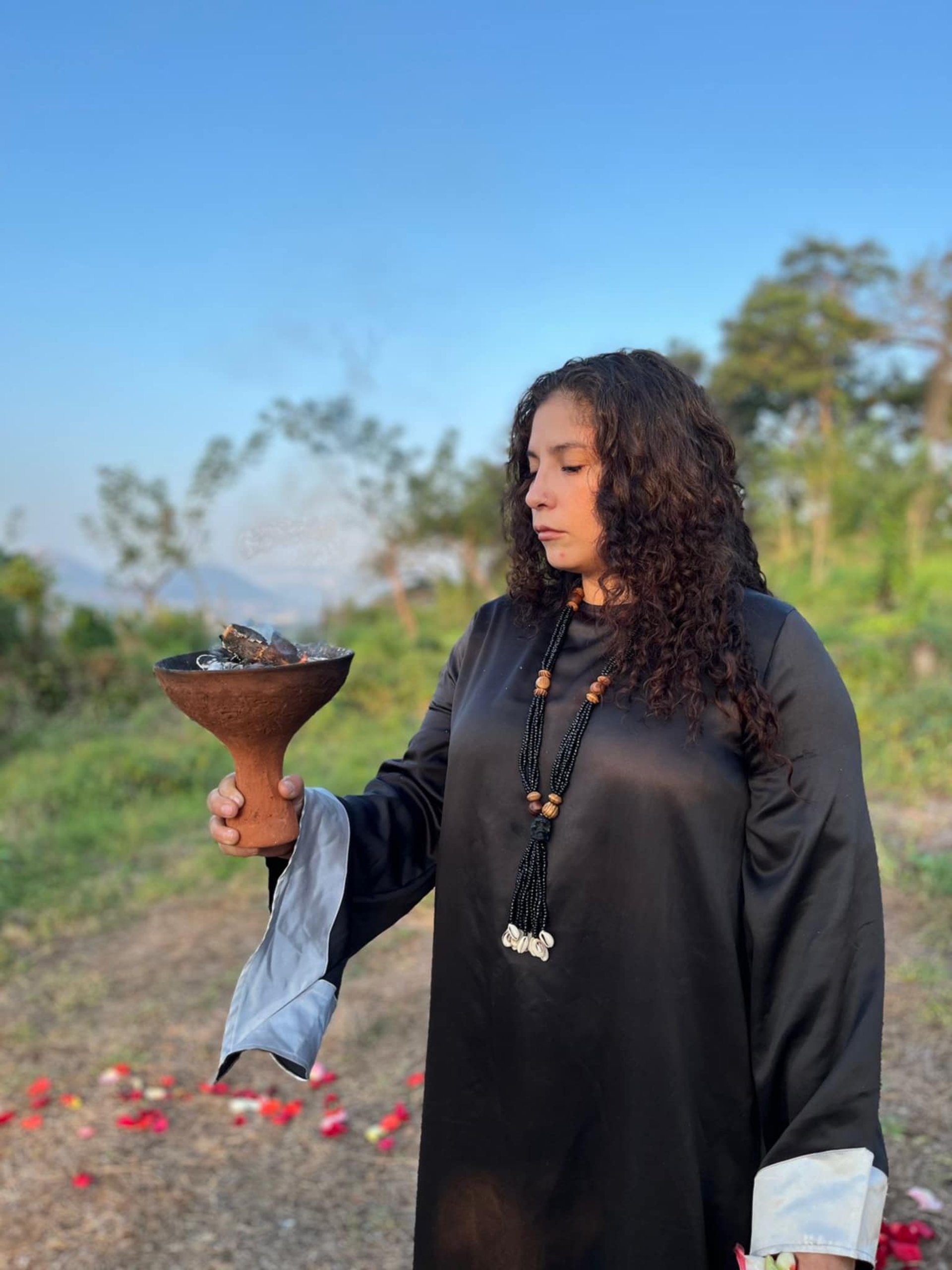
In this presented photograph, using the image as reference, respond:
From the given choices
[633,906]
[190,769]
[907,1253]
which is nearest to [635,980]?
[633,906]

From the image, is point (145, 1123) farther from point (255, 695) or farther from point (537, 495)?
point (537, 495)

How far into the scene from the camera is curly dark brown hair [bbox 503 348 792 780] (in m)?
1.71

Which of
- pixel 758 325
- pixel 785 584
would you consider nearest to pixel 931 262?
pixel 758 325

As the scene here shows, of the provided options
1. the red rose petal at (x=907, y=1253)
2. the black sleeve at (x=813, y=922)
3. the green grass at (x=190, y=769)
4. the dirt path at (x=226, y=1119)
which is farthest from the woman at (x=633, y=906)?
the green grass at (x=190, y=769)

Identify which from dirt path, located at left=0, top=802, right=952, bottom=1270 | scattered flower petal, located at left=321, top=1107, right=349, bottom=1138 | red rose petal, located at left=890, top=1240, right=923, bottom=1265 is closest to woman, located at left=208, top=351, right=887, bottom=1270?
red rose petal, located at left=890, top=1240, right=923, bottom=1265

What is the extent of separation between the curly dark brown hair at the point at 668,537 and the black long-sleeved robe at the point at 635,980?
49 mm

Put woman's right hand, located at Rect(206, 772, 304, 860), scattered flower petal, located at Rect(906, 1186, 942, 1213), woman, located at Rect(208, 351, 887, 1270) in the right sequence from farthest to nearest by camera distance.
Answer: scattered flower petal, located at Rect(906, 1186, 942, 1213), woman's right hand, located at Rect(206, 772, 304, 860), woman, located at Rect(208, 351, 887, 1270)

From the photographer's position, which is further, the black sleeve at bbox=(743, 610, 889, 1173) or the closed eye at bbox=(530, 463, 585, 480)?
the closed eye at bbox=(530, 463, 585, 480)


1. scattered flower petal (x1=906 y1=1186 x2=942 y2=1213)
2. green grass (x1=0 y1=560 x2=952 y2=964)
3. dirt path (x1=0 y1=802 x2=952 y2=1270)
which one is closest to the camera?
scattered flower petal (x1=906 y1=1186 x2=942 y2=1213)

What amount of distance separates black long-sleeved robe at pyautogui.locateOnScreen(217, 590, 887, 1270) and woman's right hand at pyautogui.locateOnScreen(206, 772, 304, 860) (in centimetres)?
6

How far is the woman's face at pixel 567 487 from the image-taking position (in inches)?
72.2

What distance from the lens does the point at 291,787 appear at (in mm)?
1823

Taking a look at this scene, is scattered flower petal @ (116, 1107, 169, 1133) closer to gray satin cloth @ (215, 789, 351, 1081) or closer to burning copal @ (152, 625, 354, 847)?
gray satin cloth @ (215, 789, 351, 1081)

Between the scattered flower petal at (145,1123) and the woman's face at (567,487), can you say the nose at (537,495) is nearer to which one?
the woman's face at (567,487)
